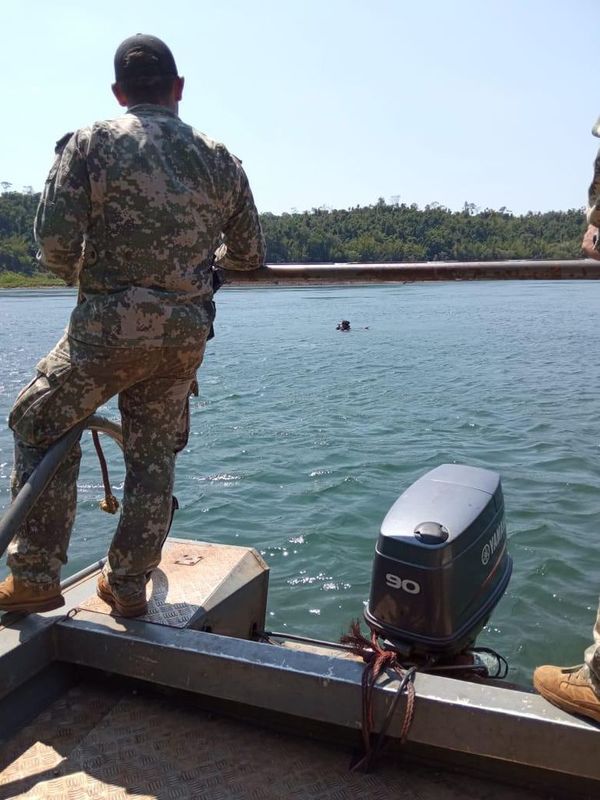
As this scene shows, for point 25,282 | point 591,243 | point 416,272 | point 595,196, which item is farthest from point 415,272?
point 25,282

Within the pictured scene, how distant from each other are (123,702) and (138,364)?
120cm

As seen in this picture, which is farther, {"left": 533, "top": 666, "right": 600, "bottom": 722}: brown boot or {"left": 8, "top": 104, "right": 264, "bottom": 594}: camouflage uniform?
{"left": 8, "top": 104, "right": 264, "bottom": 594}: camouflage uniform

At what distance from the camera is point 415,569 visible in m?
2.93

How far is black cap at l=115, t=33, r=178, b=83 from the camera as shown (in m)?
2.54

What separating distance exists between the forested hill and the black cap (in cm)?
12201

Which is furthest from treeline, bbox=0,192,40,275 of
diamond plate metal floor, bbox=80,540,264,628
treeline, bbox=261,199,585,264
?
diamond plate metal floor, bbox=80,540,264,628

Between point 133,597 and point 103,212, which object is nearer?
point 103,212

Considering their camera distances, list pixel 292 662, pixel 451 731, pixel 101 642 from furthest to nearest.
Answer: pixel 101 642 → pixel 292 662 → pixel 451 731

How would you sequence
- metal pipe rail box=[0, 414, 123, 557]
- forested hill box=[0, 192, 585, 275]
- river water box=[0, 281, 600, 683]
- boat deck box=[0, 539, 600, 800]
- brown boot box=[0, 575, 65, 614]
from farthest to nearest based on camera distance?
forested hill box=[0, 192, 585, 275], river water box=[0, 281, 600, 683], brown boot box=[0, 575, 65, 614], metal pipe rail box=[0, 414, 123, 557], boat deck box=[0, 539, 600, 800]

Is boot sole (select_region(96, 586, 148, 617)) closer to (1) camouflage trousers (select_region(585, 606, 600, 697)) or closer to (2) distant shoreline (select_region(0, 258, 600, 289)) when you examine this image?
(2) distant shoreline (select_region(0, 258, 600, 289))

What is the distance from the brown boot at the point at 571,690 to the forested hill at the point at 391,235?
123m

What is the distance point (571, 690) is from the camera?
7.01 feet

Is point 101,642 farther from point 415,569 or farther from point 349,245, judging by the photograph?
point 349,245

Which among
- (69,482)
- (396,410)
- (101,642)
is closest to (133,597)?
(101,642)
